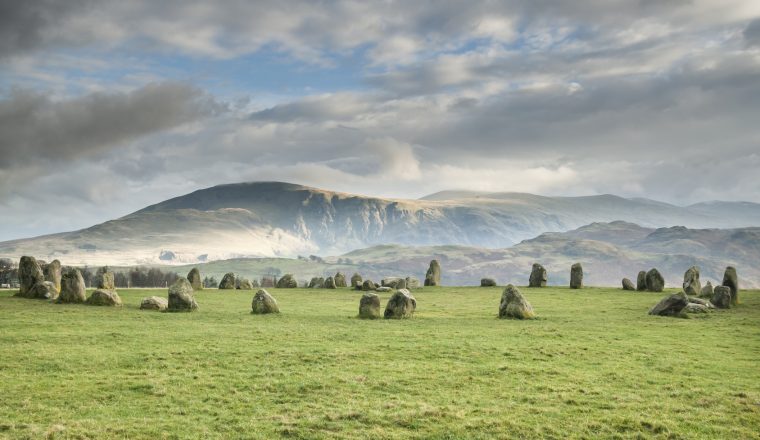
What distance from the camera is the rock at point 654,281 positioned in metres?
64.9

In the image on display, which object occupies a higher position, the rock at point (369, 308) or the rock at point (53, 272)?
the rock at point (53, 272)

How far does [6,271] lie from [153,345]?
82.1 meters

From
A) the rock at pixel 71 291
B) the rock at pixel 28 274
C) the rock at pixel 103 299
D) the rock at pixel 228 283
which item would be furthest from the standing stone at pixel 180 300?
the rock at pixel 228 283

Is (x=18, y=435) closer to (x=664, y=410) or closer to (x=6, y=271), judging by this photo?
(x=664, y=410)

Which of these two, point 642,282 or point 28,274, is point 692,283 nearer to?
point 642,282

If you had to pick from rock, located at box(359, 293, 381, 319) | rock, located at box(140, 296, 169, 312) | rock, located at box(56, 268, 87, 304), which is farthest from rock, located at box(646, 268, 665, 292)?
rock, located at box(56, 268, 87, 304)

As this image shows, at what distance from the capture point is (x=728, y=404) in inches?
700

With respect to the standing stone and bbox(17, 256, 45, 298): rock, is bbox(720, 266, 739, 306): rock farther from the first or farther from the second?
bbox(17, 256, 45, 298): rock

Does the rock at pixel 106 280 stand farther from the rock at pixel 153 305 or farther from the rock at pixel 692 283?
the rock at pixel 692 283

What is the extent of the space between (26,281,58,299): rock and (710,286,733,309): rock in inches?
2139

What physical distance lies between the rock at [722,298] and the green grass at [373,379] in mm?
9716

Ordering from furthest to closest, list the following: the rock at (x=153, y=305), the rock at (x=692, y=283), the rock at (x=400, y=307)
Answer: the rock at (x=692, y=283), the rock at (x=153, y=305), the rock at (x=400, y=307)

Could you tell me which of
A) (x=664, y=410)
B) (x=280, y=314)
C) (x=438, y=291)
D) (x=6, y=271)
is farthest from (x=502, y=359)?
(x=6, y=271)

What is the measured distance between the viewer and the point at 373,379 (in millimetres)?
20234
